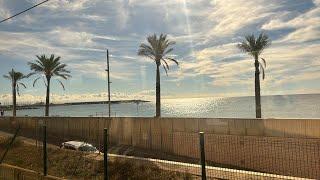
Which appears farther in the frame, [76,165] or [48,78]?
[48,78]

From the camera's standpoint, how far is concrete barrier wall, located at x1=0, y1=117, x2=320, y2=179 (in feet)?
68.8

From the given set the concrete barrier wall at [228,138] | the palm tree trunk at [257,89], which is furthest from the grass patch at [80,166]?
the palm tree trunk at [257,89]

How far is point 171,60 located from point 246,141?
29093 mm

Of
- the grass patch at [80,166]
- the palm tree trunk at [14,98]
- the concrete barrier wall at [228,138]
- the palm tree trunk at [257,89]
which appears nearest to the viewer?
the grass patch at [80,166]

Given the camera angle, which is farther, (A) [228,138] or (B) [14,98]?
(B) [14,98]

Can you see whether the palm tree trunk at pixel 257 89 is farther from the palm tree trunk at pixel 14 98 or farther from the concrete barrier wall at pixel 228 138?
the palm tree trunk at pixel 14 98

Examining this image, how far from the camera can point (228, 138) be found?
89.6ft

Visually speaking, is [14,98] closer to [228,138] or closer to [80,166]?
[228,138]

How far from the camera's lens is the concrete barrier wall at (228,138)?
20984 mm

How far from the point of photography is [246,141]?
25.7 m

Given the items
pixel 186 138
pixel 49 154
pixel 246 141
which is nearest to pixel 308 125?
pixel 246 141

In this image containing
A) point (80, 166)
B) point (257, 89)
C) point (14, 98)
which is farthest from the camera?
point (14, 98)

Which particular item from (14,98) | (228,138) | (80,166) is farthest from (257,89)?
(14,98)

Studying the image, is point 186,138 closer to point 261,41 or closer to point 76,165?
point 76,165
